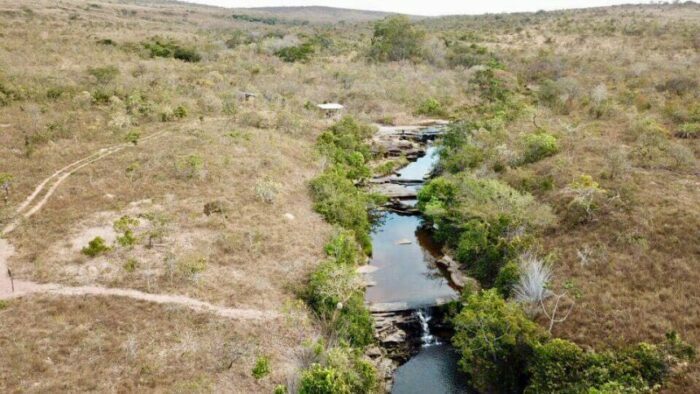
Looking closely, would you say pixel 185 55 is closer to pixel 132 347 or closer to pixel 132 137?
pixel 132 137

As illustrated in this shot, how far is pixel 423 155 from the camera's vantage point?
2330 inches

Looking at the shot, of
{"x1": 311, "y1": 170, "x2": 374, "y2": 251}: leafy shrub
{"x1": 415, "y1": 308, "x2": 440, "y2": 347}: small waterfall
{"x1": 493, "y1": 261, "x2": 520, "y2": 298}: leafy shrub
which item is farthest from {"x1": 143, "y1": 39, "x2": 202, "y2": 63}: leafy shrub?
{"x1": 493, "y1": 261, "x2": 520, "y2": 298}: leafy shrub

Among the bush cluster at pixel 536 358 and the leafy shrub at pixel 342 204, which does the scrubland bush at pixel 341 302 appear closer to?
the bush cluster at pixel 536 358

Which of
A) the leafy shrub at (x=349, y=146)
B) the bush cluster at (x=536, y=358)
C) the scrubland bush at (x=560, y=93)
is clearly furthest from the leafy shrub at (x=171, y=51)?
the bush cluster at (x=536, y=358)

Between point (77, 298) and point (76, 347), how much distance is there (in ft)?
12.5

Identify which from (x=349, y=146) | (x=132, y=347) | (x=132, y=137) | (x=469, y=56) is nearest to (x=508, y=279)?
(x=132, y=347)

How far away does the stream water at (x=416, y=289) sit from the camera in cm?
2416

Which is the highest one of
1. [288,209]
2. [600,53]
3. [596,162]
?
[600,53]

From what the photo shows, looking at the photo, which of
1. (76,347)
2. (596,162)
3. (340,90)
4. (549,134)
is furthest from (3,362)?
(340,90)

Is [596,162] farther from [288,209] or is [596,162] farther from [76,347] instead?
[76,347]

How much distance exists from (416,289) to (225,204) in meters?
14.4

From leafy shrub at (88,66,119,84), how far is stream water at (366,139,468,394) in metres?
40.9

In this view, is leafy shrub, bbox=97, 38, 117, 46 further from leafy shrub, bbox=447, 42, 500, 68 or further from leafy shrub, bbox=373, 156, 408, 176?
leafy shrub, bbox=447, 42, 500, 68

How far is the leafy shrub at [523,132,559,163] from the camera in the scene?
4191 centimetres
